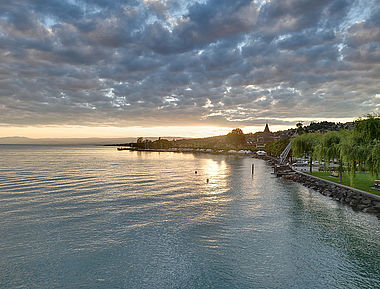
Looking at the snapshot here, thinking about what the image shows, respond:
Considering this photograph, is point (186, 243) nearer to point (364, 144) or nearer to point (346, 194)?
point (346, 194)

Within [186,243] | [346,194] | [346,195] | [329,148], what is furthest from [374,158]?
[186,243]

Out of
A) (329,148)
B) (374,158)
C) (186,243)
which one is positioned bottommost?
(186,243)

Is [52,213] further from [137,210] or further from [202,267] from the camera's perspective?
[202,267]

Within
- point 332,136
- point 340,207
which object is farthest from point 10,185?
point 332,136

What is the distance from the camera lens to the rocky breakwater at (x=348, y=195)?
37312 millimetres

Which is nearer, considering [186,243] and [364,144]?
[186,243]

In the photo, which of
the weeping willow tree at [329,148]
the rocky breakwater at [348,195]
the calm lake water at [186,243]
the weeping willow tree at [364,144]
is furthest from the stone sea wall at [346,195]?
the weeping willow tree at [329,148]

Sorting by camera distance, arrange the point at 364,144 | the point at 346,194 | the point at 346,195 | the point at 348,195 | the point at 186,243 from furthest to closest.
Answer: the point at 346,194 < the point at 346,195 < the point at 348,195 < the point at 364,144 < the point at 186,243

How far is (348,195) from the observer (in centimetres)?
4350

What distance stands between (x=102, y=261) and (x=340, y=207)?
116 feet

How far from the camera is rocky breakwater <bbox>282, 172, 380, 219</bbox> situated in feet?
122

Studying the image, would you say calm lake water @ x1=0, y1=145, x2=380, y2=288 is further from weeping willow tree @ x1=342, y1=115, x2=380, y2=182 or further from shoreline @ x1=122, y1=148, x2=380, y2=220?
weeping willow tree @ x1=342, y1=115, x2=380, y2=182

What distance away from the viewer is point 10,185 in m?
61.5

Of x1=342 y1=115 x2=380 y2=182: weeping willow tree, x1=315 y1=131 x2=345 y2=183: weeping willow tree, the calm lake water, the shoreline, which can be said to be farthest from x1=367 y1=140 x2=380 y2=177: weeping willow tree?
x1=315 y1=131 x2=345 y2=183: weeping willow tree
